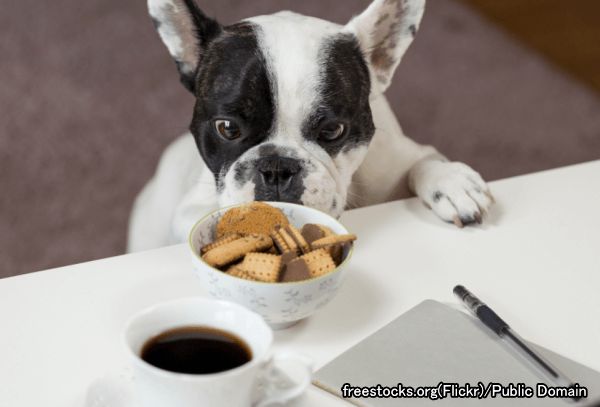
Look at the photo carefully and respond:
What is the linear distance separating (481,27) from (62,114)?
1.72 meters

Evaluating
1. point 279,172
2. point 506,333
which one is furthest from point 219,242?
point 506,333

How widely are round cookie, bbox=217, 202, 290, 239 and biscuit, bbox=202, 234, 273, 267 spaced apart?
3 cm

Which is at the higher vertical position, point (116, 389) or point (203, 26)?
point (203, 26)

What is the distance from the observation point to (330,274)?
90 centimetres

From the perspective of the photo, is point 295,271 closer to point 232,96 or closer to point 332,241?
point 332,241

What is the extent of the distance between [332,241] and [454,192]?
1.24 feet

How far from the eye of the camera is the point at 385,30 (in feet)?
4.46

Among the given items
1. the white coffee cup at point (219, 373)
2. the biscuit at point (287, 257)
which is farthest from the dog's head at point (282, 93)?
the white coffee cup at point (219, 373)

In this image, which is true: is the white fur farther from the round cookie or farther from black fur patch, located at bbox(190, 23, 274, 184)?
Result: the round cookie

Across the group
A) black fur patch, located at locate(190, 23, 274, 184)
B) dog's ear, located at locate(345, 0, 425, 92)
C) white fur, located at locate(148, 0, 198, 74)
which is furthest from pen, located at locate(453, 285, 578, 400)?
white fur, located at locate(148, 0, 198, 74)

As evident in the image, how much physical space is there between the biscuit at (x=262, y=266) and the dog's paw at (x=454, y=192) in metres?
0.41

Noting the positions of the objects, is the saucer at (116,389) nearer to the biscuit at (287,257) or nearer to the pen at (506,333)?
the biscuit at (287,257)

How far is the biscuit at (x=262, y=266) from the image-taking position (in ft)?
2.97

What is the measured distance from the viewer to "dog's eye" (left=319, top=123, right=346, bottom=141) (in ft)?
4.08
